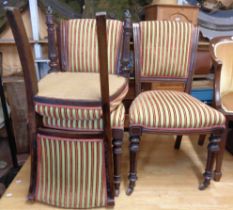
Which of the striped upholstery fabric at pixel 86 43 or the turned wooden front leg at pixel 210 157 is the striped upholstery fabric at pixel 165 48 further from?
the turned wooden front leg at pixel 210 157

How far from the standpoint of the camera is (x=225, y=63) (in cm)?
169

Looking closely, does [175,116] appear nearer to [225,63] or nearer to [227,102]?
[227,102]

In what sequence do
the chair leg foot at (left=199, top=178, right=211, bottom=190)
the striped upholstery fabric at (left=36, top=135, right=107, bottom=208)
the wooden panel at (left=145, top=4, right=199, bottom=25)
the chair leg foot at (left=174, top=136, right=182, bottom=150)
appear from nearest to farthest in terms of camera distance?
the striped upholstery fabric at (left=36, top=135, right=107, bottom=208)
the chair leg foot at (left=199, top=178, right=211, bottom=190)
the wooden panel at (left=145, top=4, right=199, bottom=25)
the chair leg foot at (left=174, top=136, right=182, bottom=150)

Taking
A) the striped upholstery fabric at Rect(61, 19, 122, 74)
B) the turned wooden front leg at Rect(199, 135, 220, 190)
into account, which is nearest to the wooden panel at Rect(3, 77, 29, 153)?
the striped upholstery fabric at Rect(61, 19, 122, 74)

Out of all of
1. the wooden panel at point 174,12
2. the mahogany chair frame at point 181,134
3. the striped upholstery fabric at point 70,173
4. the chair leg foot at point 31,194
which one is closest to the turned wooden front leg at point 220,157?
the mahogany chair frame at point 181,134

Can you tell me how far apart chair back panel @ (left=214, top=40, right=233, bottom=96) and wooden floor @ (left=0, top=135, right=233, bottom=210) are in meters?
0.54

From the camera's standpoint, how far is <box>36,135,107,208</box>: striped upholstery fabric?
1.18 metres

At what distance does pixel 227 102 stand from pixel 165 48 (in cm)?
53

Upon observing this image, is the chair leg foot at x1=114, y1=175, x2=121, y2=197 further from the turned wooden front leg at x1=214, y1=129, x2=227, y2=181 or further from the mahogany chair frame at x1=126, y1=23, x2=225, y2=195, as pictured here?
the turned wooden front leg at x1=214, y1=129, x2=227, y2=181

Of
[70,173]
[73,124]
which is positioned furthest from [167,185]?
[73,124]

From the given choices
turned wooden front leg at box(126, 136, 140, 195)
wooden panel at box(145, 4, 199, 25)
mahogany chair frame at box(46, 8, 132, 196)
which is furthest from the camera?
wooden panel at box(145, 4, 199, 25)

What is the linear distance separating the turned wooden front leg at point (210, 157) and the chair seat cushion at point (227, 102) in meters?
0.22

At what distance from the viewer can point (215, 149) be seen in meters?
1.32

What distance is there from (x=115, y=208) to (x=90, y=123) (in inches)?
19.5
